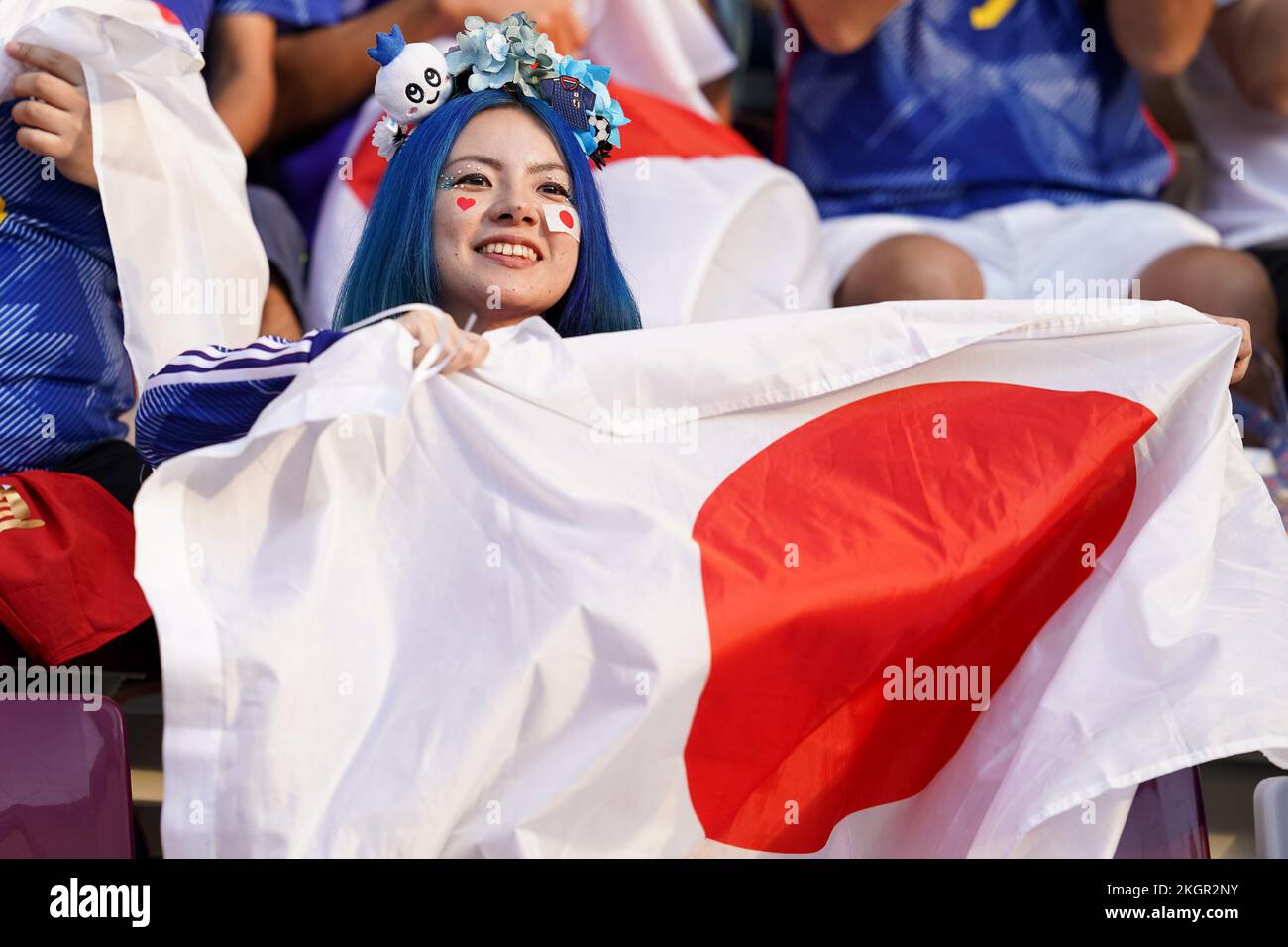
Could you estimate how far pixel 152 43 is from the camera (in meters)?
1.96

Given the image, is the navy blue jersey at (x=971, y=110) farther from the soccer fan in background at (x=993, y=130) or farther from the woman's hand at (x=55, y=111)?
the woman's hand at (x=55, y=111)

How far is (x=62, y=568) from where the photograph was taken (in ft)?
5.37

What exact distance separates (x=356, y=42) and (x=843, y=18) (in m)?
0.79

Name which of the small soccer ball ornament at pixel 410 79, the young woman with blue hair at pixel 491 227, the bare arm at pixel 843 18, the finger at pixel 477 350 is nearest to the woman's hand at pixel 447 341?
the finger at pixel 477 350

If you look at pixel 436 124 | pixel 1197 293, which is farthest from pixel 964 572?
pixel 1197 293

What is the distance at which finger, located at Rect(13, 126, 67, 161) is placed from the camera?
190 cm

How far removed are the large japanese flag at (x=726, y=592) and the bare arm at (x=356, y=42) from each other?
1.06m

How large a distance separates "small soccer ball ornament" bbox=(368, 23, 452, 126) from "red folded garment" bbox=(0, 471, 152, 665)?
2.02 feet

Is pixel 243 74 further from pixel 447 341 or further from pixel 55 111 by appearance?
pixel 447 341

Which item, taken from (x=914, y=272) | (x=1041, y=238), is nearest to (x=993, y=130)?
(x=1041, y=238)

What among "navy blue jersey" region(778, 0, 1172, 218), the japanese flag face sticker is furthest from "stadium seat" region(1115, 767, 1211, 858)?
"navy blue jersey" region(778, 0, 1172, 218)
